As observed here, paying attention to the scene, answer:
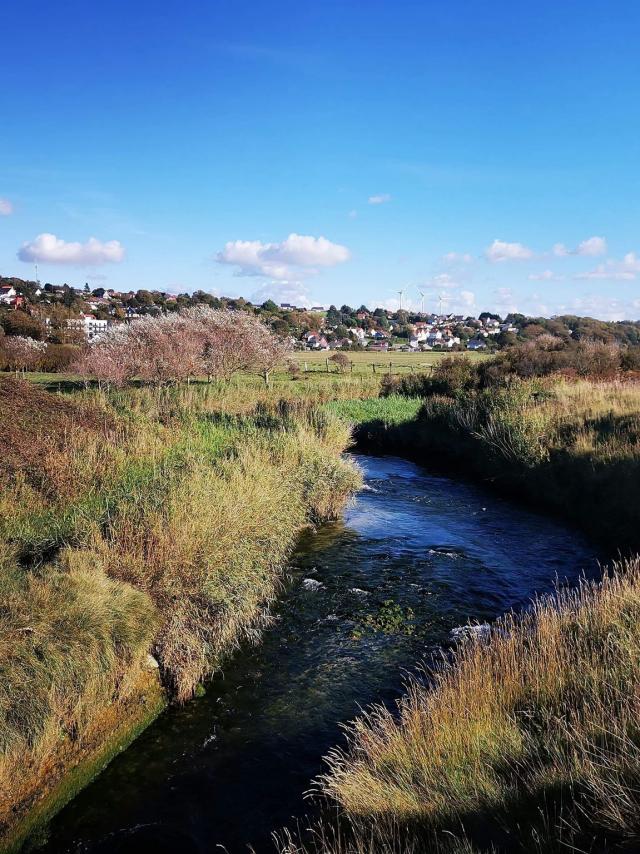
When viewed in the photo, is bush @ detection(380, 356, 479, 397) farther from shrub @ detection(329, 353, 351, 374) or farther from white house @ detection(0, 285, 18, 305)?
white house @ detection(0, 285, 18, 305)

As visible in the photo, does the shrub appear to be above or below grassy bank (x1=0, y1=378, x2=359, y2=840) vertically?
above

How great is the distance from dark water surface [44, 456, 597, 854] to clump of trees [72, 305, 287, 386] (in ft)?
93.9

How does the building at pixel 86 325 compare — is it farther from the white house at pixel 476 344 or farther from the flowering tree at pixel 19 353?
the white house at pixel 476 344

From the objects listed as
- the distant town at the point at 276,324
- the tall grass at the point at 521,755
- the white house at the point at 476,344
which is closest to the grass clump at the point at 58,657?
the tall grass at the point at 521,755

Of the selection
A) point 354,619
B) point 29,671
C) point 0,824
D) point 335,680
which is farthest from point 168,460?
point 0,824

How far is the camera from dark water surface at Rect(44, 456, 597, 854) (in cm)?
618

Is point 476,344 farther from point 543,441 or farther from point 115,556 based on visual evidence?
point 115,556

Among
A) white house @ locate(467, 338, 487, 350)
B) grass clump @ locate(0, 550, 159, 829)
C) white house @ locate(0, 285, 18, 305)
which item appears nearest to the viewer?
grass clump @ locate(0, 550, 159, 829)

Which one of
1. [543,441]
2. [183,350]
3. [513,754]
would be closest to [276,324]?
[183,350]

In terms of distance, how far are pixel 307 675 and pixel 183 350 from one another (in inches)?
1454

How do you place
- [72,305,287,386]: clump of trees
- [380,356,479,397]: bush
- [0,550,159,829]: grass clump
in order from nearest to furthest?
[0,550,159,829]: grass clump < [380,356,479,397]: bush < [72,305,287,386]: clump of trees

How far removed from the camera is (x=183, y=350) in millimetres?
43375

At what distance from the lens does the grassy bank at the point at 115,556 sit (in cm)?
625

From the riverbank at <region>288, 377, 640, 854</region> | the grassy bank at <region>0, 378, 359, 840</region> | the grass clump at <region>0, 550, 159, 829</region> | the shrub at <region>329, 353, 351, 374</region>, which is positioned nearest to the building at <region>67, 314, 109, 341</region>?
the shrub at <region>329, 353, 351, 374</region>
